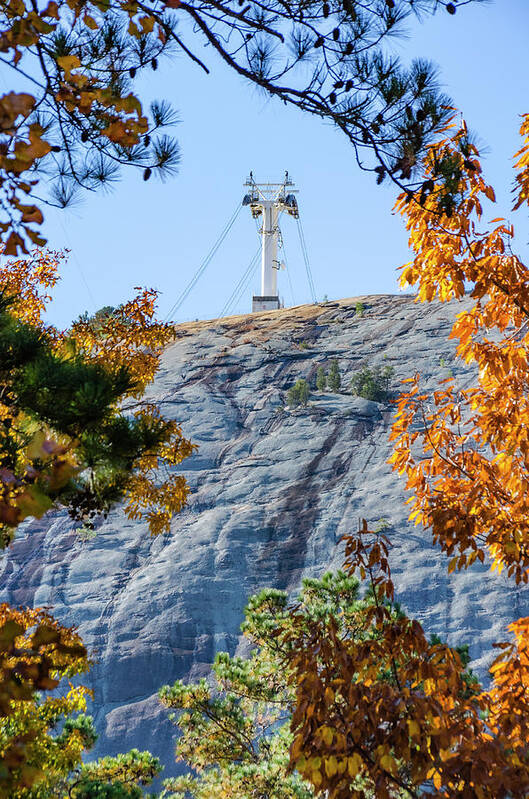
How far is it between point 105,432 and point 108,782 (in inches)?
265

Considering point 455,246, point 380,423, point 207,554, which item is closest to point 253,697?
point 455,246

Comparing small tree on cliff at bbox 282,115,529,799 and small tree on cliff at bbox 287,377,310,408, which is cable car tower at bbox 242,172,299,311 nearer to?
small tree on cliff at bbox 287,377,310,408

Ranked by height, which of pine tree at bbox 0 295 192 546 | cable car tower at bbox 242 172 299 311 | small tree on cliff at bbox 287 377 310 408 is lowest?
pine tree at bbox 0 295 192 546

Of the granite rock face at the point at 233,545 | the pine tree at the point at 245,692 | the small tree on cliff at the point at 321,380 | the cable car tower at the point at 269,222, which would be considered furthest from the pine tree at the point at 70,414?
the cable car tower at the point at 269,222

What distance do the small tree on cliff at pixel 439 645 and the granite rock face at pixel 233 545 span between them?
1260 cm

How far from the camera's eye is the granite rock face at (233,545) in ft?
59.5

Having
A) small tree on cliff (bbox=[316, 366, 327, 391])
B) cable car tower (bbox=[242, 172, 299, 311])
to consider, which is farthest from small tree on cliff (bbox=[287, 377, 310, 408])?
cable car tower (bbox=[242, 172, 299, 311])

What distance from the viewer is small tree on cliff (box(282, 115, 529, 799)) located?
2.60m

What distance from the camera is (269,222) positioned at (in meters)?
41.3

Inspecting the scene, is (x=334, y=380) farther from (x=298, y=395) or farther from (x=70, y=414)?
(x=70, y=414)

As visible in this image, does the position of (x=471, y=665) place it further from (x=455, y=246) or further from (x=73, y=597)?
(x=455, y=246)

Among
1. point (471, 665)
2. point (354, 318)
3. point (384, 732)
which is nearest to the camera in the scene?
point (384, 732)

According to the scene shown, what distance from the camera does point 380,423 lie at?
2608 cm

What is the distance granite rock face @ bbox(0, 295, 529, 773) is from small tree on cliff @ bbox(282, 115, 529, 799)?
41.3 ft
